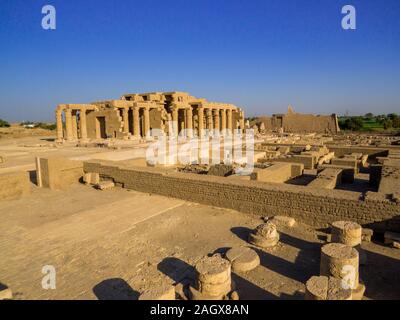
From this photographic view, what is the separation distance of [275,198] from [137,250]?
12.8ft

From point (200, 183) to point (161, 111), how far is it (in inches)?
962

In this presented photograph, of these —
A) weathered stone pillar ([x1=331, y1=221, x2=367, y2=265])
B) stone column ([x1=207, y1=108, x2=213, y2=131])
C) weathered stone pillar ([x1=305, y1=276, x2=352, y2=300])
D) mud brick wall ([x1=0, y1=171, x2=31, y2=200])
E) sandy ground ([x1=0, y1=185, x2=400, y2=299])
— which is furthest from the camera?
stone column ([x1=207, y1=108, x2=213, y2=131])

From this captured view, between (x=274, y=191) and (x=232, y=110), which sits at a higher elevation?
(x=232, y=110)

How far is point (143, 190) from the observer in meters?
Result: 10.5

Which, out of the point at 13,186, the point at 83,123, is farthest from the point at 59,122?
the point at 13,186

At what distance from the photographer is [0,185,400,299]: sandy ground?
4.70m

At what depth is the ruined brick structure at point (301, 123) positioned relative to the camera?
45.5 metres

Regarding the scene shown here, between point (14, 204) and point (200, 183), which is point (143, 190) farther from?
point (14, 204)

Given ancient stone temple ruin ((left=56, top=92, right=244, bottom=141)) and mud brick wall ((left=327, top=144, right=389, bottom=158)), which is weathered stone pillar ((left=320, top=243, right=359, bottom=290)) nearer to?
mud brick wall ((left=327, top=144, right=389, bottom=158))

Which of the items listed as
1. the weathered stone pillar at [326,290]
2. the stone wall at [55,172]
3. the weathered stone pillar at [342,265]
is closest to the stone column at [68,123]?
the stone wall at [55,172]

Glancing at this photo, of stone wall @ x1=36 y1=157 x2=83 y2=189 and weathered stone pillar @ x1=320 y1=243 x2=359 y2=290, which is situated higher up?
stone wall @ x1=36 y1=157 x2=83 y2=189

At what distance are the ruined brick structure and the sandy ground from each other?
141ft

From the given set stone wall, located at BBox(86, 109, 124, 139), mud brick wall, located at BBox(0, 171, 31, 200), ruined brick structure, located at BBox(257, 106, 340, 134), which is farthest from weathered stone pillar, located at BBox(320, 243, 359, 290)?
ruined brick structure, located at BBox(257, 106, 340, 134)
